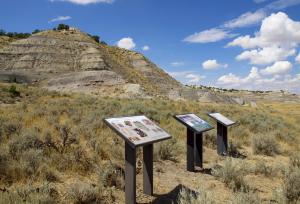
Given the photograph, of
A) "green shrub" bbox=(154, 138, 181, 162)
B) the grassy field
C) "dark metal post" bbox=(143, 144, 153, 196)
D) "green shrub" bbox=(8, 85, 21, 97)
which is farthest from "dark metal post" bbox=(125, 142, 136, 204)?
"green shrub" bbox=(8, 85, 21, 97)

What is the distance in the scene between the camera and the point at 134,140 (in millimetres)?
5273

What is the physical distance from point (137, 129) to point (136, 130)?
6cm

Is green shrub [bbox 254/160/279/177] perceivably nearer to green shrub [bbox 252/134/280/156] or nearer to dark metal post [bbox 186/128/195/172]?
dark metal post [bbox 186/128/195/172]

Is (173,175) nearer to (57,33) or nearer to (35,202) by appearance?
(35,202)

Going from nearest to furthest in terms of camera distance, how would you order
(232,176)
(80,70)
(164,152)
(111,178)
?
(111,178) → (232,176) → (164,152) → (80,70)

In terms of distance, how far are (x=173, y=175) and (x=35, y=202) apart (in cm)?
377

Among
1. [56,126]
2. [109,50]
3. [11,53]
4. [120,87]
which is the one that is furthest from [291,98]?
[56,126]

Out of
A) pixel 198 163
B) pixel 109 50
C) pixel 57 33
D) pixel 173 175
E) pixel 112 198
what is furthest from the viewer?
pixel 109 50

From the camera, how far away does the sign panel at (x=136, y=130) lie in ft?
17.4

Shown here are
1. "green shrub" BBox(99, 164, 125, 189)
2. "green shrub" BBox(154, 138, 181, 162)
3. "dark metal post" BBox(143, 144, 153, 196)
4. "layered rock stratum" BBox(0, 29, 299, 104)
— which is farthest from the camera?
"layered rock stratum" BBox(0, 29, 299, 104)

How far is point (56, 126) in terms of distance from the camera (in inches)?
459

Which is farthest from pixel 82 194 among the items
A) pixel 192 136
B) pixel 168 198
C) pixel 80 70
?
pixel 80 70

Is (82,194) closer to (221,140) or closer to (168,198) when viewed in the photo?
(168,198)

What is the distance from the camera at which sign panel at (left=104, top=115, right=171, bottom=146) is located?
5.31 meters
